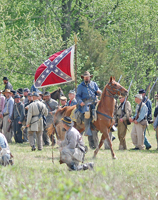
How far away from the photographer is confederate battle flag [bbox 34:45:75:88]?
613 inches

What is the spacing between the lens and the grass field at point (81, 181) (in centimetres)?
593

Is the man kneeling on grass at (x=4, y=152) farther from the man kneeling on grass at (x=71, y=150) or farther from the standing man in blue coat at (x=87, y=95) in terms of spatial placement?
the standing man in blue coat at (x=87, y=95)

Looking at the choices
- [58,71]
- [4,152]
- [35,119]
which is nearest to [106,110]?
[35,119]

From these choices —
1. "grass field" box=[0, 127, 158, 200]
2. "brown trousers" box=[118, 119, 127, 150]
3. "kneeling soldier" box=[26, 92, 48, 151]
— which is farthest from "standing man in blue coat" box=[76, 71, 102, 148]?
"brown trousers" box=[118, 119, 127, 150]

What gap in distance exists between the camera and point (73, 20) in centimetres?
3444

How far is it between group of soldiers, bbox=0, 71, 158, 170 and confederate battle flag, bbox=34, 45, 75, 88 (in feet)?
1.97

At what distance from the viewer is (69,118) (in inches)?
376

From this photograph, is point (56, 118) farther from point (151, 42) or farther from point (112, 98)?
point (151, 42)

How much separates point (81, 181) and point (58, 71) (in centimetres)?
1001

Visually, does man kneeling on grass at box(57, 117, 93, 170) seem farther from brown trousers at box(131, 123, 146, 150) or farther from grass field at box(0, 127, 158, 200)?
brown trousers at box(131, 123, 146, 150)

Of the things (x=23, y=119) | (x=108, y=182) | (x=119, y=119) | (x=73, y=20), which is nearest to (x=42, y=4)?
(x=73, y=20)

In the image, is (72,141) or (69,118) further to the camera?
(69,118)

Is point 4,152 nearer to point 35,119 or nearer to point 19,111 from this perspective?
point 35,119

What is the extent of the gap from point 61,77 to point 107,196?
980 cm
